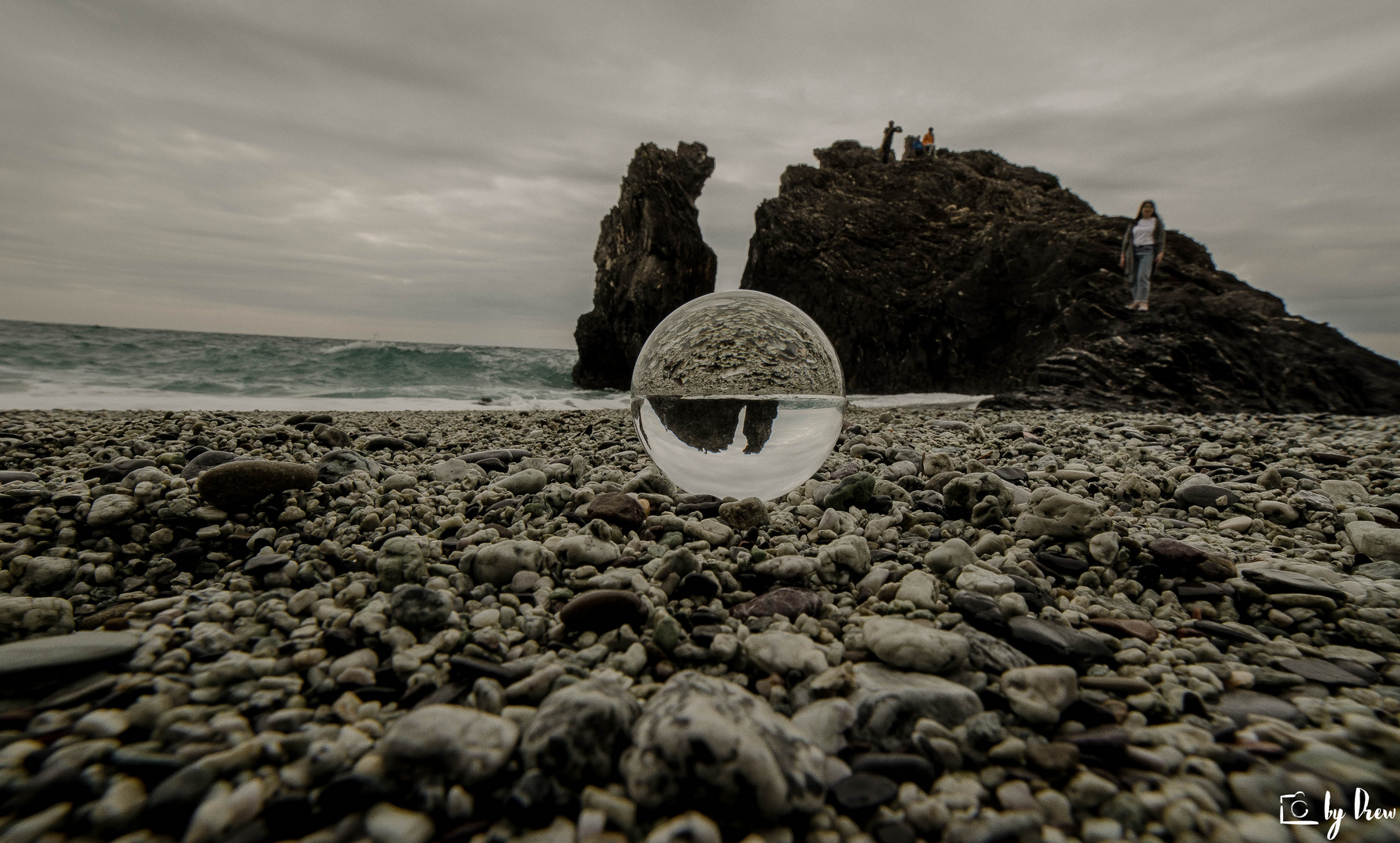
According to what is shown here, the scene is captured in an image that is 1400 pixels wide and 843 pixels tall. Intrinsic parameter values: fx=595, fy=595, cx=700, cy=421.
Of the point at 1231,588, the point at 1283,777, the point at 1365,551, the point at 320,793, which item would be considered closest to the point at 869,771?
the point at 1283,777

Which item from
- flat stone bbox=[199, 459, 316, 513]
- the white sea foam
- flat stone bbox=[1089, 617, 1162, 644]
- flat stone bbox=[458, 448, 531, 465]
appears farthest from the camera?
the white sea foam

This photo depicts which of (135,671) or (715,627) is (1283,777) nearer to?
(715,627)

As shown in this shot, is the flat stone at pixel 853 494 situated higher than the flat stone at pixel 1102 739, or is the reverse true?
the flat stone at pixel 853 494

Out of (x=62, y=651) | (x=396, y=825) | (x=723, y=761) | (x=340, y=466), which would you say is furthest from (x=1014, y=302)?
(x=62, y=651)

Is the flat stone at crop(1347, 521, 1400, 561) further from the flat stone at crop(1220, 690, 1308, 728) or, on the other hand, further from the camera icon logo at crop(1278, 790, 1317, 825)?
the camera icon logo at crop(1278, 790, 1317, 825)

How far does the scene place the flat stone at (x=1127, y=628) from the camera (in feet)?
5.50

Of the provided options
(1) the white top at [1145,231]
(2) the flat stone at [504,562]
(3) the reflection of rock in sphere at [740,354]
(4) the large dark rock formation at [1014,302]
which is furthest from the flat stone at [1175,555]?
(1) the white top at [1145,231]

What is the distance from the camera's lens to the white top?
11203 millimetres

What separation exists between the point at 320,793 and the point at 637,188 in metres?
26.8

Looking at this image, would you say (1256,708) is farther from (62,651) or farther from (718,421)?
(62,651)

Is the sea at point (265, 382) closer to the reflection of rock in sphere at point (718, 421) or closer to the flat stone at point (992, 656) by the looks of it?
the reflection of rock in sphere at point (718, 421)

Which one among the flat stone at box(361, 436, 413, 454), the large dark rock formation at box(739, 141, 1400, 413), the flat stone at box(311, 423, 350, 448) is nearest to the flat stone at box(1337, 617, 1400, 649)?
the flat stone at box(361, 436, 413, 454)

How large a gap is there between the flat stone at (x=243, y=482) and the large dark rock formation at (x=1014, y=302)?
10094 mm

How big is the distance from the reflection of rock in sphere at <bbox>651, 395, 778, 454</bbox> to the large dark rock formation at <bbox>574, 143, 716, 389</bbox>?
22.1 m
